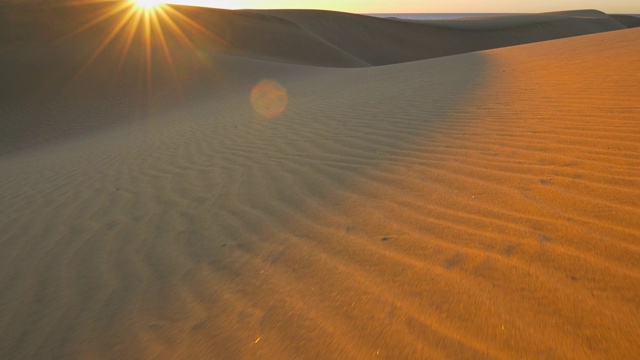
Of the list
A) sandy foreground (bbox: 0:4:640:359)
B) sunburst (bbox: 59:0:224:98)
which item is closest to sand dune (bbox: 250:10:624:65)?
sunburst (bbox: 59:0:224:98)

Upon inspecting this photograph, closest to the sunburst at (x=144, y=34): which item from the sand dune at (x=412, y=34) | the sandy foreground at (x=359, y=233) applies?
the sandy foreground at (x=359, y=233)

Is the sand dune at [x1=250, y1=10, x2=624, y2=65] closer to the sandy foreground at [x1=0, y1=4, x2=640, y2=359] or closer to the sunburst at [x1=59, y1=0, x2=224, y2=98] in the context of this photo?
the sunburst at [x1=59, y1=0, x2=224, y2=98]

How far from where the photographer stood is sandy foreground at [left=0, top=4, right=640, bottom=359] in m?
1.84

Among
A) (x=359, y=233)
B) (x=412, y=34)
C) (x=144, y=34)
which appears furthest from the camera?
(x=412, y=34)

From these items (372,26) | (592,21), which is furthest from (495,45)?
(592,21)

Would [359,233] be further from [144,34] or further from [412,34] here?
[412,34]

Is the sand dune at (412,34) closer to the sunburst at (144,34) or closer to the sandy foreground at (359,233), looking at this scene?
the sunburst at (144,34)

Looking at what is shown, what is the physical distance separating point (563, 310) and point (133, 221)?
321cm

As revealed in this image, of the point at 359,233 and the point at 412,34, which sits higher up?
the point at 412,34

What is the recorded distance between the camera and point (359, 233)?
268 centimetres

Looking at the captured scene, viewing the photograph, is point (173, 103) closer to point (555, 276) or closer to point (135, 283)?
point (135, 283)

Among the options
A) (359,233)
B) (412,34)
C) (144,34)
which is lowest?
(359,233)

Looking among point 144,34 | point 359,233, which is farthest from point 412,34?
point 359,233

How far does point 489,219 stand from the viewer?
2525mm
